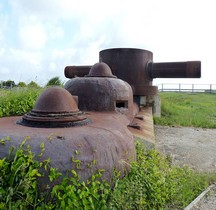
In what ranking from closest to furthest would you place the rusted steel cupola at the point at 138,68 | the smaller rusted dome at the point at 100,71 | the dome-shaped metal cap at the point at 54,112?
the dome-shaped metal cap at the point at 54,112, the smaller rusted dome at the point at 100,71, the rusted steel cupola at the point at 138,68

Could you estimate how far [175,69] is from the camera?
614 cm

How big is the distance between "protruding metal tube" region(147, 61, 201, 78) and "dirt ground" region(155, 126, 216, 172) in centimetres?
143

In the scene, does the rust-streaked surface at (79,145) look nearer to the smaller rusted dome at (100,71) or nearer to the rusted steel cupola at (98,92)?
the rusted steel cupola at (98,92)

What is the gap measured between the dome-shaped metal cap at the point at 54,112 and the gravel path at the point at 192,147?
1518 millimetres

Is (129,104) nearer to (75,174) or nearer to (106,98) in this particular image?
(106,98)

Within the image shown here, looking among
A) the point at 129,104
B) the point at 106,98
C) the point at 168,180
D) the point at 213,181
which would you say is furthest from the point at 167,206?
the point at 129,104

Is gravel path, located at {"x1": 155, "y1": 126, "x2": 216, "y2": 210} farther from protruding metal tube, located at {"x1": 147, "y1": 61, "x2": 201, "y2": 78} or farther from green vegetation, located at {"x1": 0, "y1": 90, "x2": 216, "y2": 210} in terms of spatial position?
protruding metal tube, located at {"x1": 147, "y1": 61, "x2": 201, "y2": 78}

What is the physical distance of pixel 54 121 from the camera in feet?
8.10

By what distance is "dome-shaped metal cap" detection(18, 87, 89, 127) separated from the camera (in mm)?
2477

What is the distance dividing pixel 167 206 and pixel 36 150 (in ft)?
4.86

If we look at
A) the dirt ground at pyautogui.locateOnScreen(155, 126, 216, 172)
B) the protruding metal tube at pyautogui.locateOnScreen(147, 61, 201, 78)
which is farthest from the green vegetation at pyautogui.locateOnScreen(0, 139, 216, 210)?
the protruding metal tube at pyautogui.locateOnScreen(147, 61, 201, 78)

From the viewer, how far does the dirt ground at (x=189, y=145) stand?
4.41 m

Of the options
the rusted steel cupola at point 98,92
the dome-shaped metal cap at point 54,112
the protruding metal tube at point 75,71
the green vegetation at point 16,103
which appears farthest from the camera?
the protruding metal tube at point 75,71

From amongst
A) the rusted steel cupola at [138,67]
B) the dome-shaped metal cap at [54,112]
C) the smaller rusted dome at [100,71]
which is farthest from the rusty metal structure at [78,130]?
the rusted steel cupola at [138,67]
